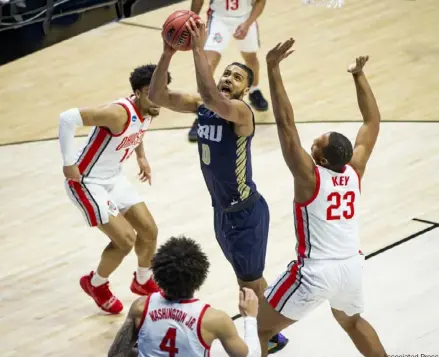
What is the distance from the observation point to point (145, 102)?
6.93 m

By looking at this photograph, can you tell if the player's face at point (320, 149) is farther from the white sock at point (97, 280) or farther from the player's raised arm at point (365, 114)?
the white sock at point (97, 280)

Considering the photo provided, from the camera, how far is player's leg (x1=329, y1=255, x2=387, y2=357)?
577 cm

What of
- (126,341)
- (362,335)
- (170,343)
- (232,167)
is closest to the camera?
(170,343)

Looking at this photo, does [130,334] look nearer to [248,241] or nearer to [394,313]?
[248,241]

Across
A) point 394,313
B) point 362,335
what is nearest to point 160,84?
point 362,335

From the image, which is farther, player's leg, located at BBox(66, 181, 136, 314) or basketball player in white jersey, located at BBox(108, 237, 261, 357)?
player's leg, located at BBox(66, 181, 136, 314)

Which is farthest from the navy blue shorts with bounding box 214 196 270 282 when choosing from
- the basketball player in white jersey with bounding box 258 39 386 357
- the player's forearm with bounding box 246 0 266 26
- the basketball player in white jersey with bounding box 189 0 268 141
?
the player's forearm with bounding box 246 0 266 26

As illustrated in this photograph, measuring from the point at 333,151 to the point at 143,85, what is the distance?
5.64 ft

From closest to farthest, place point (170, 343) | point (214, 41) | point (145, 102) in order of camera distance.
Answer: point (170, 343) → point (145, 102) → point (214, 41)

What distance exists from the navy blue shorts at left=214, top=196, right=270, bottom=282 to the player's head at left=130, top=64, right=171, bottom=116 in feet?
3.21

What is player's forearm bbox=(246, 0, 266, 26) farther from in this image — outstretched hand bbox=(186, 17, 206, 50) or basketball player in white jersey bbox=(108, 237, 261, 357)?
basketball player in white jersey bbox=(108, 237, 261, 357)

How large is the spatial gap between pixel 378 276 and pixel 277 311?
185 centimetres

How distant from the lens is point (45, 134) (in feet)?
35.7

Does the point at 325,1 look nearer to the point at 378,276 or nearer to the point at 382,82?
the point at 382,82
